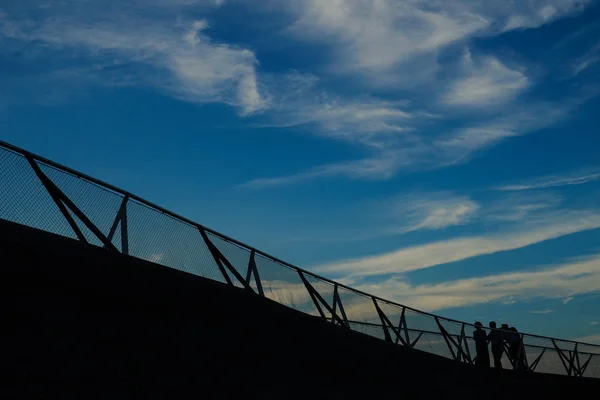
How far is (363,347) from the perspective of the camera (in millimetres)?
16500

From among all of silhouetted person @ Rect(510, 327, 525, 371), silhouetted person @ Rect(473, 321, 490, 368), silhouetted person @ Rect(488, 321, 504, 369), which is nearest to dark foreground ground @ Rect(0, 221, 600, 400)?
silhouetted person @ Rect(473, 321, 490, 368)

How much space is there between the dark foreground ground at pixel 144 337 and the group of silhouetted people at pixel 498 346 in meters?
7.32

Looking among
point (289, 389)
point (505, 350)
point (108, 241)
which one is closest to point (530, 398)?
point (505, 350)

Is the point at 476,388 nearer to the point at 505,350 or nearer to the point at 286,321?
the point at 505,350

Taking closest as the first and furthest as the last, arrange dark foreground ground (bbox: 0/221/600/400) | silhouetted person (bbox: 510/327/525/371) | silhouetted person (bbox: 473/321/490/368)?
dark foreground ground (bbox: 0/221/600/400) → silhouetted person (bbox: 473/321/490/368) → silhouetted person (bbox: 510/327/525/371)

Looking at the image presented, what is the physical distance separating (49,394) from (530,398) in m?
18.8

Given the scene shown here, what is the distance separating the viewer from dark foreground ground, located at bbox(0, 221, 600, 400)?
28.6 feet

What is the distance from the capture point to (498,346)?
22719mm

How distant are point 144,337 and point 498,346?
51.2 feet

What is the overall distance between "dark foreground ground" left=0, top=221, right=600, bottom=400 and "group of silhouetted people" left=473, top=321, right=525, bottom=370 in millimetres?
7323

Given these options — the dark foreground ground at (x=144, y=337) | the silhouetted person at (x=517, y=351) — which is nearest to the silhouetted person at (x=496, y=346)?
the silhouetted person at (x=517, y=351)

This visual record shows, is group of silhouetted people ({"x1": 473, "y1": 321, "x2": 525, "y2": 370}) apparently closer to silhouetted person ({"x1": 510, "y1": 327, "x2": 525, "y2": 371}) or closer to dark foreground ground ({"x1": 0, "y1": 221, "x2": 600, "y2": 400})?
silhouetted person ({"x1": 510, "y1": 327, "x2": 525, "y2": 371})

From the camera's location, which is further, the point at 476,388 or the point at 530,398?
the point at 530,398

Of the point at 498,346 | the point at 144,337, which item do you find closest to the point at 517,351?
the point at 498,346
